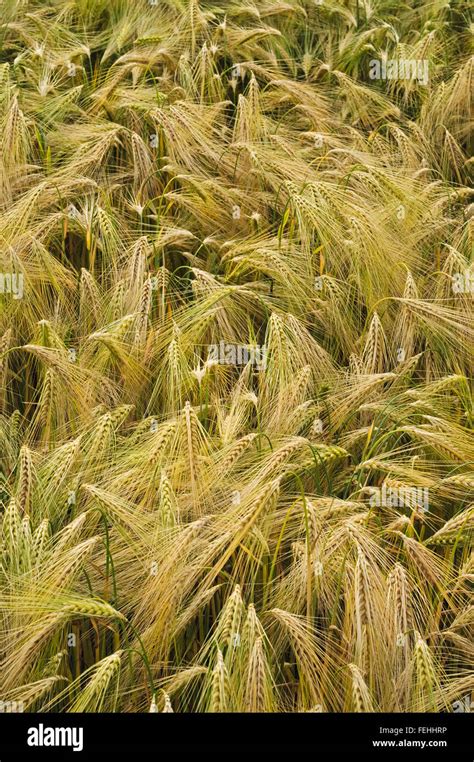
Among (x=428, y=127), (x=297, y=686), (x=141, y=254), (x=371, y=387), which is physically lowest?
(x=297, y=686)

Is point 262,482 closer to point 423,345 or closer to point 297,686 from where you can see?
point 297,686

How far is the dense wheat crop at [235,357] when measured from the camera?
78.0 inches

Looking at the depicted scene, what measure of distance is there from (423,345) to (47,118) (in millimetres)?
1795

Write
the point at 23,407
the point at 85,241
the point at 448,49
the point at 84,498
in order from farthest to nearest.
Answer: the point at 448,49, the point at 85,241, the point at 23,407, the point at 84,498

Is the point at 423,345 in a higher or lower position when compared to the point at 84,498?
higher

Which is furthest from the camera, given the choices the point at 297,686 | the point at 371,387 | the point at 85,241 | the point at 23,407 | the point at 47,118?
the point at 47,118

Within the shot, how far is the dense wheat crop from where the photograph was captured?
6.50ft

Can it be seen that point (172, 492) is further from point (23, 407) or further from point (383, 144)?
point (383, 144)

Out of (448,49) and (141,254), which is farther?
(448,49)

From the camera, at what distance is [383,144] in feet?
11.8

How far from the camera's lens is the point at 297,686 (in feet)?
6.72

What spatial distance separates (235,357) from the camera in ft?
8.96

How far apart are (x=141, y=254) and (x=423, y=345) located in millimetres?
951

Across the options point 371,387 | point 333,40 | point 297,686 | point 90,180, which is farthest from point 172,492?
point 333,40
